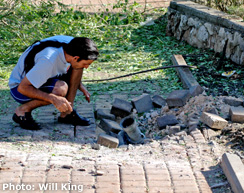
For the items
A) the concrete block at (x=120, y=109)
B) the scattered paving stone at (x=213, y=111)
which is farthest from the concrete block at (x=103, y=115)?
the scattered paving stone at (x=213, y=111)

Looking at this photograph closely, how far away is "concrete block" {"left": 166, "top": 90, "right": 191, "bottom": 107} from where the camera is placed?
536 centimetres

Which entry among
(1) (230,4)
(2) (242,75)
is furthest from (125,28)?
(2) (242,75)

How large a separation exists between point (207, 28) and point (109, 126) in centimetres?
385

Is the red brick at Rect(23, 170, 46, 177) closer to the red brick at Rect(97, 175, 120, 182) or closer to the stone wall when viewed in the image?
the red brick at Rect(97, 175, 120, 182)

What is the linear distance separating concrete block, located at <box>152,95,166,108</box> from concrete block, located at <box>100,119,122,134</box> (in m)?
0.90

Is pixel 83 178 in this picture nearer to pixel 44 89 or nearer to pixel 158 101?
pixel 44 89

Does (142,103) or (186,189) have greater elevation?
(186,189)

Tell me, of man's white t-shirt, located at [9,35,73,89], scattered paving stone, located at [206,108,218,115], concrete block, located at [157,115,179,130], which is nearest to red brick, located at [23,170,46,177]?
man's white t-shirt, located at [9,35,73,89]

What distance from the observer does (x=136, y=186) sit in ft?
10.6

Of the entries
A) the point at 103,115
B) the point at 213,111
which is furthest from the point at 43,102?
the point at 213,111

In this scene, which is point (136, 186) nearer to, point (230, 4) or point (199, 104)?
point (199, 104)

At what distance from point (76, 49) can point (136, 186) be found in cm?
162

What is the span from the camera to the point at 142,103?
559 centimetres

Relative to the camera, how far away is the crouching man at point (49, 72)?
416 centimetres
